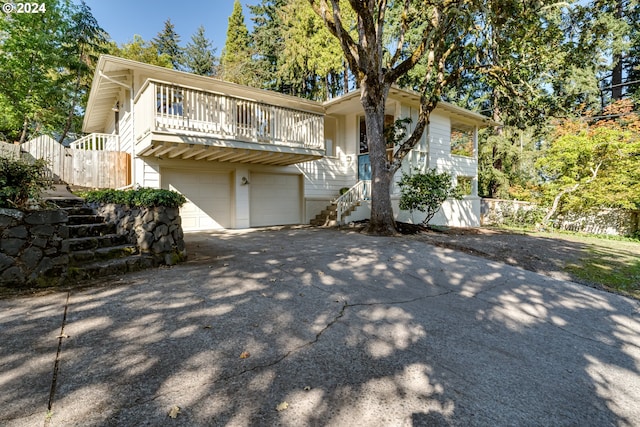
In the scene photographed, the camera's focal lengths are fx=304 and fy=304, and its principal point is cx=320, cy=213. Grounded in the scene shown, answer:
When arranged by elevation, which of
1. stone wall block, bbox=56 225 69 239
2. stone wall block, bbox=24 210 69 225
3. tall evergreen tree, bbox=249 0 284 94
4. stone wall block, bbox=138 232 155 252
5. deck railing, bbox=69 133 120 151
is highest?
tall evergreen tree, bbox=249 0 284 94

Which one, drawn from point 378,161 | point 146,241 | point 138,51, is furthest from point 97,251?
point 138,51

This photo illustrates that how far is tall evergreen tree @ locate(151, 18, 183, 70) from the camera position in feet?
104

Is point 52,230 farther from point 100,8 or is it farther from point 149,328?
point 100,8

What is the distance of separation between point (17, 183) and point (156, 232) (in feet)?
5.59

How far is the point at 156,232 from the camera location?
15.9ft

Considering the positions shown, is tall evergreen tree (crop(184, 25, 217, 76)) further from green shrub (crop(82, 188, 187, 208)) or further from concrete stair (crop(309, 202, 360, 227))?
green shrub (crop(82, 188, 187, 208))

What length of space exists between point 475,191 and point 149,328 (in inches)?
581

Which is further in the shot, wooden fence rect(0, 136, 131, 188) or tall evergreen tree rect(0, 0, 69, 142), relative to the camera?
tall evergreen tree rect(0, 0, 69, 142)

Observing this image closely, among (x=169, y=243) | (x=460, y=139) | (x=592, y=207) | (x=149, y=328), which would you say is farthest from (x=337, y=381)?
(x=460, y=139)

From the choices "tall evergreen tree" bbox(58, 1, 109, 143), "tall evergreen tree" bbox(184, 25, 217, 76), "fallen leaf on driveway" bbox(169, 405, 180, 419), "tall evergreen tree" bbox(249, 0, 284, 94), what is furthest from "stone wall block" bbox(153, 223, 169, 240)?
"tall evergreen tree" bbox(184, 25, 217, 76)

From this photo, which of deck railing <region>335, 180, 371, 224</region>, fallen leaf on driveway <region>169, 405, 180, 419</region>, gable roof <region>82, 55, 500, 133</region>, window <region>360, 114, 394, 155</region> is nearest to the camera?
fallen leaf on driveway <region>169, 405, 180, 419</region>

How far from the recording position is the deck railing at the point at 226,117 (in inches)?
292

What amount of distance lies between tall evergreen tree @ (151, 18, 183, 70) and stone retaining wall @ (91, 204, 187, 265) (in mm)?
32716

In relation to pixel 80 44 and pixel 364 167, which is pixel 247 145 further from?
pixel 80 44
